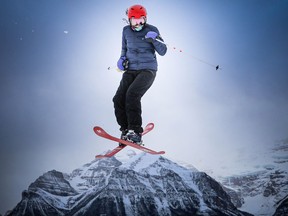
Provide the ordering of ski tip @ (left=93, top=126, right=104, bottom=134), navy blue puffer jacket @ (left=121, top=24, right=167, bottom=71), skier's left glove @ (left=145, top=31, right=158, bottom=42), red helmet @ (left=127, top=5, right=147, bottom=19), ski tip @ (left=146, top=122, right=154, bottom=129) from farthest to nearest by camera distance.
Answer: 1. ski tip @ (left=146, top=122, right=154, bottom=129)
2. ski tip @ (left=93, top=126, right=104, bottom=134)
3. navy blue puffer jacket @ (left=121, top=24, right=167, bottom=71)
4. red helmet @ (left=127, top=5, right=147, bottom=19)
5. skier's left glove @ (left=145, top=31, right=158, bottom=42)

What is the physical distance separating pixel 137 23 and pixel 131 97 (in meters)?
1.35

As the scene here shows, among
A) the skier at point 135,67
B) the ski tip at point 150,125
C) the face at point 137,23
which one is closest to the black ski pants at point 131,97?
the skier at point 135,67

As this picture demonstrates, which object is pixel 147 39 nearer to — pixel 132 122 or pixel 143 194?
pixel 132 122

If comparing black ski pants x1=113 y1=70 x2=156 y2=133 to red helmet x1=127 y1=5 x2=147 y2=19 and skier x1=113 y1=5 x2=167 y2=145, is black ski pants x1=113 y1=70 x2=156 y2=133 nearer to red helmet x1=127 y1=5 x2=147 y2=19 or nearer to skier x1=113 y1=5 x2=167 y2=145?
skier x1=113 y1=5 x2=167 y2=145

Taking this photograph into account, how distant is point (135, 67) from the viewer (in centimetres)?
598

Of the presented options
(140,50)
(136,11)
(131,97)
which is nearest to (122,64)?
(140,50)

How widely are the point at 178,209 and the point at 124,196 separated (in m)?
31.6

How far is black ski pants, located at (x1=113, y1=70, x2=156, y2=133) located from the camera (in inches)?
228

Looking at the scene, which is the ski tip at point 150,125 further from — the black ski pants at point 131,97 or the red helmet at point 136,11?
the red helmet at point 136,11

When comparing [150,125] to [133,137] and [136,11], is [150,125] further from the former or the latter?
[136,11]

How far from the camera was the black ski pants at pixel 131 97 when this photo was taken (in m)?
5.79

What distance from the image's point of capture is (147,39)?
18.5 feet

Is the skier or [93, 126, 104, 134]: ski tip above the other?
the skier

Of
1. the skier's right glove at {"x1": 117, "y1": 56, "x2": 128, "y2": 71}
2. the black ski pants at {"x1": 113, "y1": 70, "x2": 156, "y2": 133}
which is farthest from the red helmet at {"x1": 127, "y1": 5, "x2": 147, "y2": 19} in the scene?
the black ski pants at {"x1": 113, "y1": 70, "x2": 156, "y2": 133}
